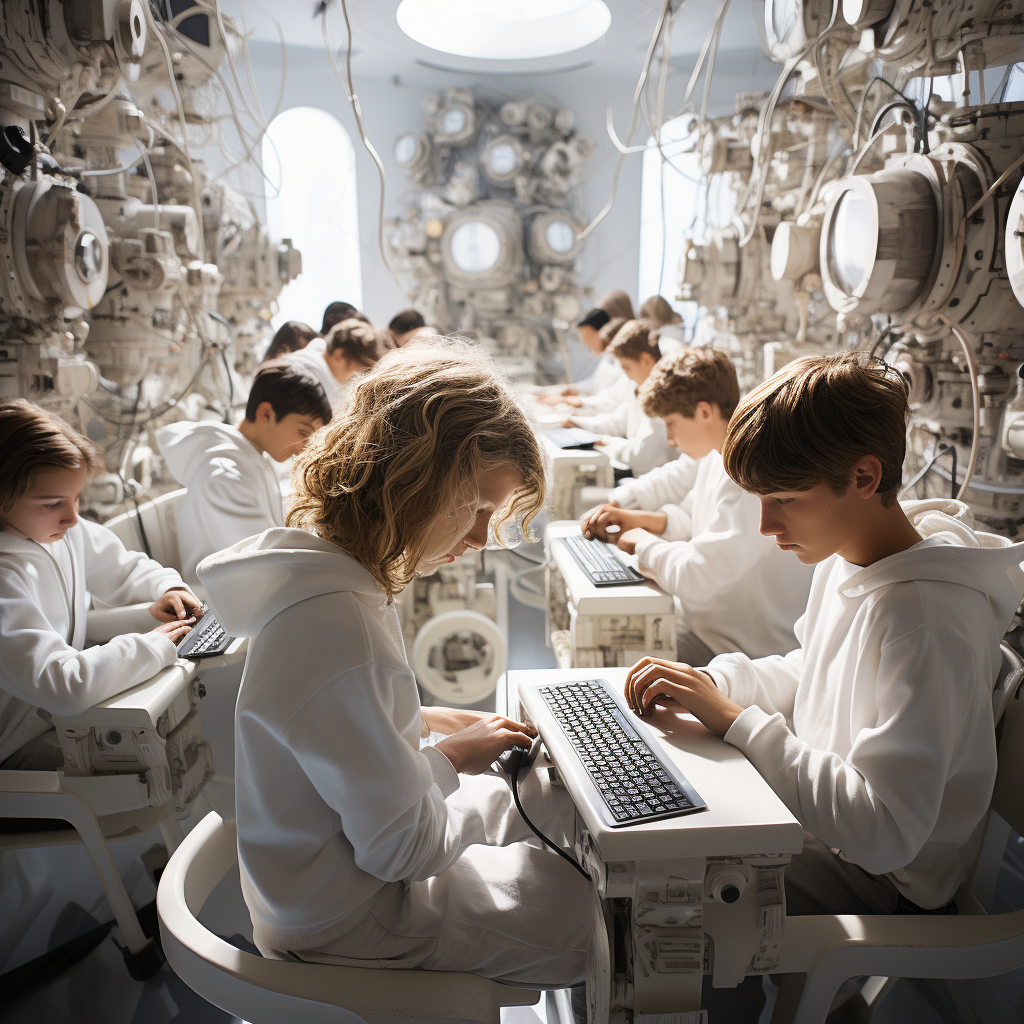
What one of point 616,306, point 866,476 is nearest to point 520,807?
point 866,476

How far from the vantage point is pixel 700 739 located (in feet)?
3.16

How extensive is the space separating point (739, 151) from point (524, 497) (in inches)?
117

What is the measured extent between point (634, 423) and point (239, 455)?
2.22m

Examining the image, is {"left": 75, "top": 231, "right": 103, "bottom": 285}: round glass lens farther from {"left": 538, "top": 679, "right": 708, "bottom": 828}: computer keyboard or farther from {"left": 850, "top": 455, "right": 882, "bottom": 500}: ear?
{"left": 850, "top": 455, "right": 882, "bottom": 500}: ear

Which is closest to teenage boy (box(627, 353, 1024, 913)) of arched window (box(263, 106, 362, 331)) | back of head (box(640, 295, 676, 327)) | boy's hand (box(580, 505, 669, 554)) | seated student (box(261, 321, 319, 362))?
boy's hand (box(580, 505, 669, 554))

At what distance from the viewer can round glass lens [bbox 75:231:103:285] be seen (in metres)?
1.82

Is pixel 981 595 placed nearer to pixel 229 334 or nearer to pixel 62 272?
pixel 62 272

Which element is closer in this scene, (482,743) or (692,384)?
(482,743)

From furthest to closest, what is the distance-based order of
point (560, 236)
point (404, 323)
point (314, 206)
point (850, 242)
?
point (560, 236) → point (314, 206) → point (404, 323) → point (850, 242)

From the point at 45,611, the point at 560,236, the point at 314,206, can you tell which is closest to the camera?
the point at 45,611

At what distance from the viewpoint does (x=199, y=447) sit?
6.56 feet

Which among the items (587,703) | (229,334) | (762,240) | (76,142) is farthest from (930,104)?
(229,334)

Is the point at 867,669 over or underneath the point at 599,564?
over

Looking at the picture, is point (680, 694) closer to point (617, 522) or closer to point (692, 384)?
point (692, 384)
